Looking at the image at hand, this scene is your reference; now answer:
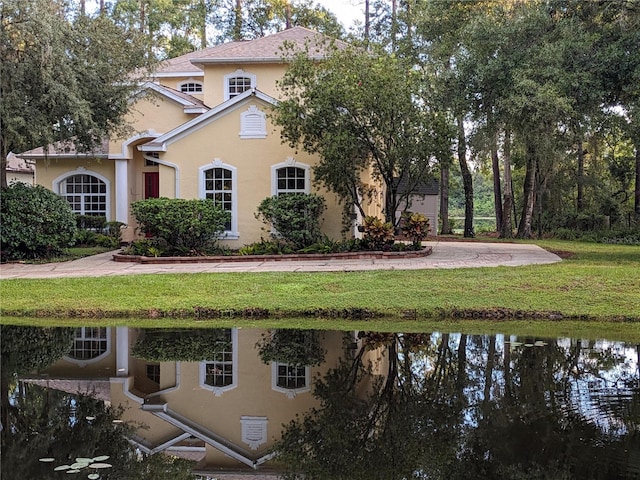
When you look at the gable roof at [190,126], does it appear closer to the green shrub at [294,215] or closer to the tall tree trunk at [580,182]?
the green shrub at [294,215]

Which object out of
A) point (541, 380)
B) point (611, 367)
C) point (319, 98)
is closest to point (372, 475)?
point (541, 380)

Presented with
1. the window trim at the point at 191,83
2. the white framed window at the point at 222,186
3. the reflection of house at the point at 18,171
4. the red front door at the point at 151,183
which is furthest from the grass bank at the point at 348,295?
the reflection of house at the point at 18,171

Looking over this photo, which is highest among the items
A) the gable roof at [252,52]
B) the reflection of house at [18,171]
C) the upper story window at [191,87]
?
the gable roof at [252,52]

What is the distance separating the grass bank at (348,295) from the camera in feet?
35.3

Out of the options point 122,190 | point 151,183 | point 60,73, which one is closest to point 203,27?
point 151,183

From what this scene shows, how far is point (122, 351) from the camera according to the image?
8.71m

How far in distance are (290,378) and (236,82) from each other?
746 inches

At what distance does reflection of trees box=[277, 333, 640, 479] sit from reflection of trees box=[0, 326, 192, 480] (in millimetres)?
1041

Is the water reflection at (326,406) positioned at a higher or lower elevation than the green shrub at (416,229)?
lower

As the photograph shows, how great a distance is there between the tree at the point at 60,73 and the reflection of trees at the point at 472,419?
37.4 feet

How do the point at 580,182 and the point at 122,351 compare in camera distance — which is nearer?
the point at 122,351

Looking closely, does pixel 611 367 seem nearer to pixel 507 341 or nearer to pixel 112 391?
pixel 507 341

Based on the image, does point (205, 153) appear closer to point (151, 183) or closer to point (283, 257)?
point (283, 257)

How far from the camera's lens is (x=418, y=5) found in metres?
31.6
